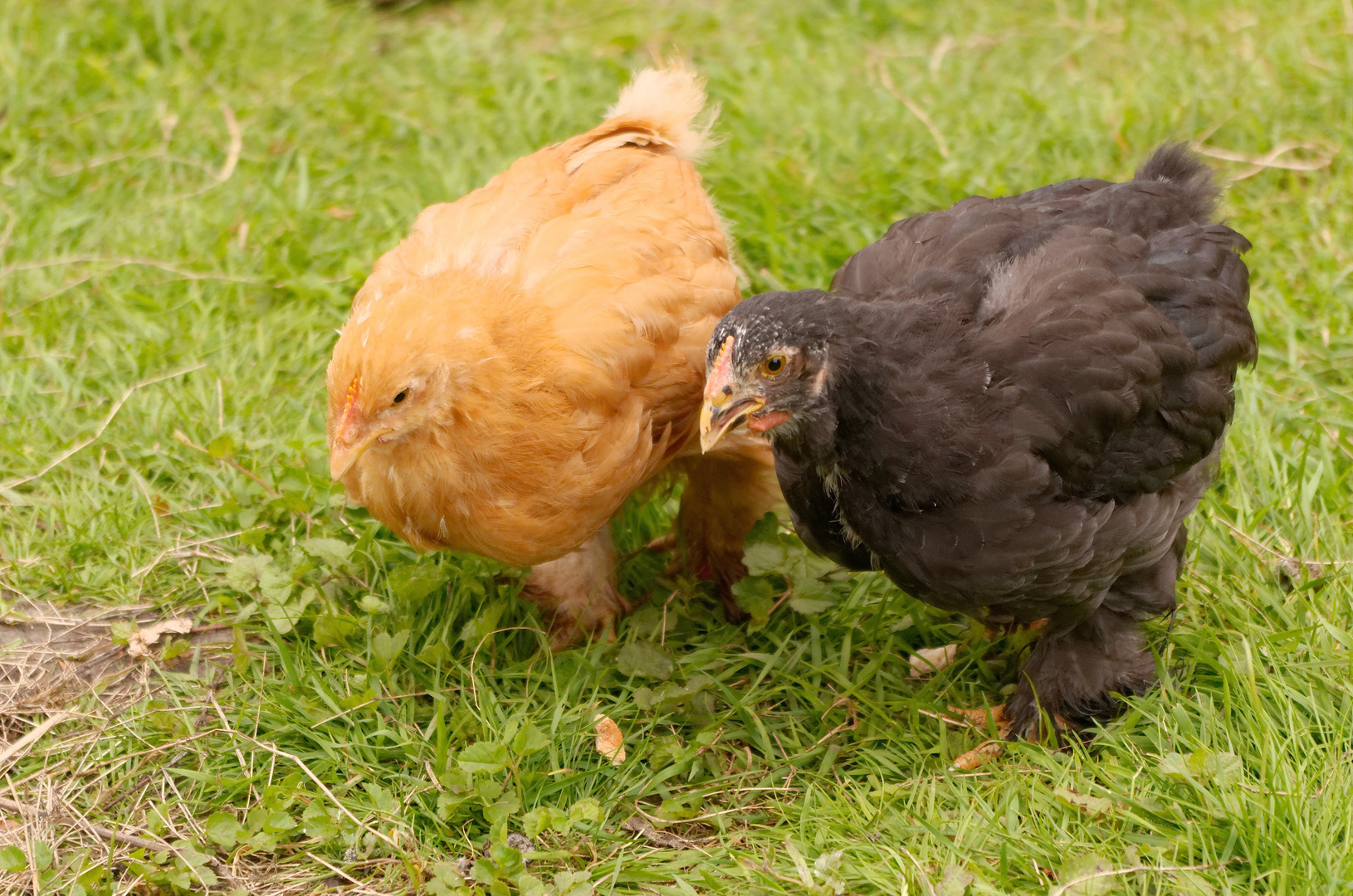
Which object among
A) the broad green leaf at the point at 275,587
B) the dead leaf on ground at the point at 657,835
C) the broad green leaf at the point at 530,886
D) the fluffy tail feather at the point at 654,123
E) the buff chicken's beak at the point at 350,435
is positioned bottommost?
the dead leaf on ground at the point at 657,835

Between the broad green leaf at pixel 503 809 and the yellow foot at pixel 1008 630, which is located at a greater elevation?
the broad green leaf at pixel 503 809

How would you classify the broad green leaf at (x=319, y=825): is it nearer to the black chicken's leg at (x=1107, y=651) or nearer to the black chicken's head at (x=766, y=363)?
the black chicken's head at (x=766, y=363)

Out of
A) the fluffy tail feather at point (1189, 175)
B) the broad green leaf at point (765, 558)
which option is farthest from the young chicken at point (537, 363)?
the fluffy tail feather at point (1189, 175)

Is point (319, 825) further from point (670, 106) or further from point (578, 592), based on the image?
point (670, 106)

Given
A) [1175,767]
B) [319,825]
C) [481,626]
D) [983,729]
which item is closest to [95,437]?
[481,626]

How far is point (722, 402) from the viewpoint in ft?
8.94

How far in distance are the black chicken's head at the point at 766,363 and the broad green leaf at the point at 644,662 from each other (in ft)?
3.30

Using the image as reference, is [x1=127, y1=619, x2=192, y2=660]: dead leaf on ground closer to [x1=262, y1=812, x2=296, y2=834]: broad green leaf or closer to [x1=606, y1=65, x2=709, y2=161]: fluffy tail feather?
[x1=262, y1=812, x2=296, y2=834]: broad green leaf

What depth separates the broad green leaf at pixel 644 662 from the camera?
3.49m

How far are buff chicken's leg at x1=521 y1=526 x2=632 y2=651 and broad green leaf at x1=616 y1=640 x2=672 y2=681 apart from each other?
199 millimetres

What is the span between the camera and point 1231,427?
4062 mm

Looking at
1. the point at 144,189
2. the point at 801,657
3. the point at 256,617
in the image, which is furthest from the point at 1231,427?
the point at 144,189

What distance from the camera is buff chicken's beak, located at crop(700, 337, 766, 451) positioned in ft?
8.90

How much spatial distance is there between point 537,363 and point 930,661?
152cm
